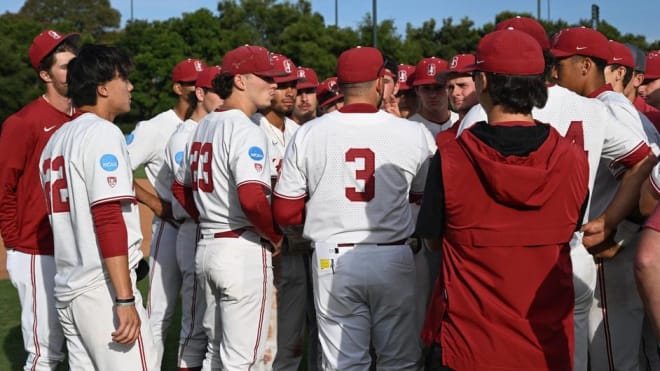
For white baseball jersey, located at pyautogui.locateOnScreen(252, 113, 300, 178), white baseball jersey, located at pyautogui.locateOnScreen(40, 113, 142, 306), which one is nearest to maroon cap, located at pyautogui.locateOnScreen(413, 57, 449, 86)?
white baseball jersey, located at pyautogui.locateOnScreen(252, 113, 300, 178)

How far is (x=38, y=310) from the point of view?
15.3ft

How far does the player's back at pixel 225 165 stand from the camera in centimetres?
466

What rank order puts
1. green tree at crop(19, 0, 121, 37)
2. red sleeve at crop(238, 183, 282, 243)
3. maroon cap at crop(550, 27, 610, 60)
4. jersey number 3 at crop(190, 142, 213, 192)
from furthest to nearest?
green tree at crop(19, 0, 121, 37)
jersey number 3 at crop(190, 142, 213, 192)
red sleeve at crop(238, 183, 282, 243)
maroon cap at crop(550, 27, 610, 60)

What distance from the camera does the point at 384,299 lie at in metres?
4.38

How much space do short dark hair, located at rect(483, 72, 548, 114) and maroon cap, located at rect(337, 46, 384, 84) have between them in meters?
1.40

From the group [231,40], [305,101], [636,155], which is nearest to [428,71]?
[305,101]

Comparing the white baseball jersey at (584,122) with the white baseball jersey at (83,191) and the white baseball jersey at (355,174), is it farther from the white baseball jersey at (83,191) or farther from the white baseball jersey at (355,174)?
the white baseball jersey at (83,191)

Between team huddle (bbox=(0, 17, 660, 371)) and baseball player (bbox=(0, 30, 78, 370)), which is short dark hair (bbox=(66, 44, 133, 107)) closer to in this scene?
team huddle (bbox=(0, 17, 660, 371))

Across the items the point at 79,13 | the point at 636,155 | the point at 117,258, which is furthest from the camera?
the point at 79,13

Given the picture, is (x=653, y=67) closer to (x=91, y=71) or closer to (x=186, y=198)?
(x=186, y=198)

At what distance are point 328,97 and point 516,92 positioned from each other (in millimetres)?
4147

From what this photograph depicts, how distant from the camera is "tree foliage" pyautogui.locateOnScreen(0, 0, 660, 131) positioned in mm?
43553

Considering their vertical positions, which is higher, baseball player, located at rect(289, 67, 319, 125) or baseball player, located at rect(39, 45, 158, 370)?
baseball player, located at rect(289, 67, 319, 125)

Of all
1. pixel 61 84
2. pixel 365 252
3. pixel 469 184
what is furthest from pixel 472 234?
pixel 61 84
